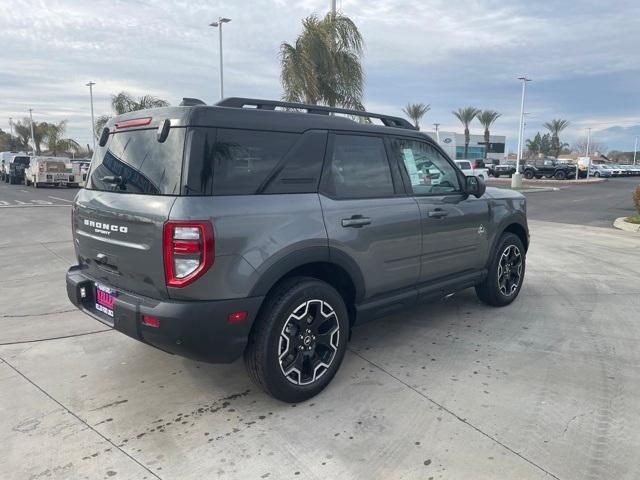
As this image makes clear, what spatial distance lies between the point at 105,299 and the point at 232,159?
4.27 ft

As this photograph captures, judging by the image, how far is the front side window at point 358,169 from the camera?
359 centimetres

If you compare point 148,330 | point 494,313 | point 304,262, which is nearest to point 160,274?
point 148,330

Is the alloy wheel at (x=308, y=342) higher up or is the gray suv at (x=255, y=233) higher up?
the gray suv at (x=255, y=233)

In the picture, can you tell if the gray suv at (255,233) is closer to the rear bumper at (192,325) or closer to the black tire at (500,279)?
the rear bumper at (192,325)

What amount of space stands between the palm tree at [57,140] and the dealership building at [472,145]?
137 ft

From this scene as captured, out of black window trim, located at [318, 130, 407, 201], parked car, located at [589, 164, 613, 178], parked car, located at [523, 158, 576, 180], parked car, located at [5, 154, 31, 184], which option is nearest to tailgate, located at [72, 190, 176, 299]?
black window trim, located at [318, 130, 407, 201]

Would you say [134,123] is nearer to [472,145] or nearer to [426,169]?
[426,169]

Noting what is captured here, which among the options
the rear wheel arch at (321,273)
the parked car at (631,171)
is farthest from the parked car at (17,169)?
the parked car at (631,171)

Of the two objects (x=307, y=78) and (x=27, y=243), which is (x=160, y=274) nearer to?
(x=27, y=243)

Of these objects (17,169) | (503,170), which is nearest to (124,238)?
(17,169)

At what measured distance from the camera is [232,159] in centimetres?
306

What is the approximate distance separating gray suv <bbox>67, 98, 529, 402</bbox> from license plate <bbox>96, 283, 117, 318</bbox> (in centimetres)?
1

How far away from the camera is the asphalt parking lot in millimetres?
2705

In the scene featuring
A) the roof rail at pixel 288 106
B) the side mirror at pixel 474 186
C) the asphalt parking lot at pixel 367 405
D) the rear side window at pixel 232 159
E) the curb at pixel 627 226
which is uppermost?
the roof rail at pixel 288 106
